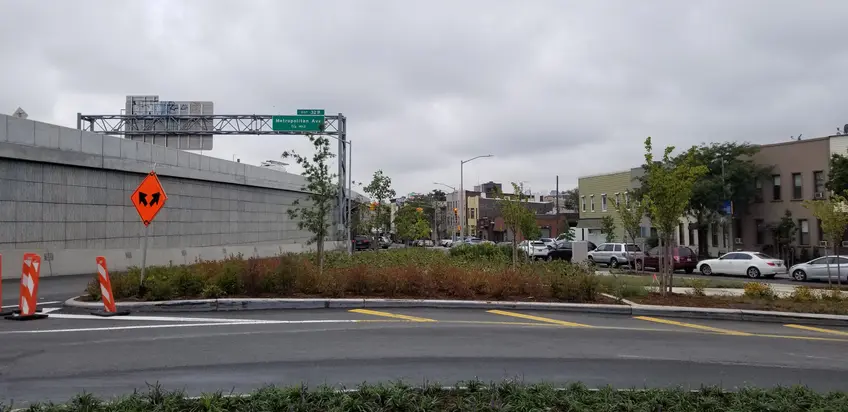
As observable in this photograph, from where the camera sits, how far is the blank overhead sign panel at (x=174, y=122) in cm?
3841

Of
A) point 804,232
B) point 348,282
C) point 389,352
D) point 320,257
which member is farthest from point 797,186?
point 389,352

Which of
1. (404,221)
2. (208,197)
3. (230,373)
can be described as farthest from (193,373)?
(404,221)

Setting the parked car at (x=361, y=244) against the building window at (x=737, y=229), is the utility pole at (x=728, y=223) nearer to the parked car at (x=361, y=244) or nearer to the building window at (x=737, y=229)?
the building window at (x=737, y=229)

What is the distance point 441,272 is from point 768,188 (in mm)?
34588

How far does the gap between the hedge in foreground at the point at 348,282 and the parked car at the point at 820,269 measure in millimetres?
17157

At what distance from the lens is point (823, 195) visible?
37812mm

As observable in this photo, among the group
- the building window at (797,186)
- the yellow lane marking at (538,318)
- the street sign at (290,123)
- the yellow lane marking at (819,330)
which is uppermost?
the street sign at (290,123)

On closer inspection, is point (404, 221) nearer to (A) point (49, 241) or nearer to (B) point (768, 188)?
(A) point (49, 241)

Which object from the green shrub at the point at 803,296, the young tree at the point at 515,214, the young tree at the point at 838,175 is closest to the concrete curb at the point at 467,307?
the green shrub at the point at 803,296

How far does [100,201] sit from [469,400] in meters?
22.3

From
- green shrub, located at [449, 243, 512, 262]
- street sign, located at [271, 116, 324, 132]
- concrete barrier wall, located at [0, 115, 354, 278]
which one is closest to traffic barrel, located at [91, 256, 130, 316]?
concrete barrier wall, located at [0, 115, 354, 278]

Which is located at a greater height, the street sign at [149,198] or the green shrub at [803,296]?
the street sign at [149,198]

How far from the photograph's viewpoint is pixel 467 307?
564 inches

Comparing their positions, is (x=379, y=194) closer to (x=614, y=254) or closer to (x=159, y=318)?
(x=614, y=254)
